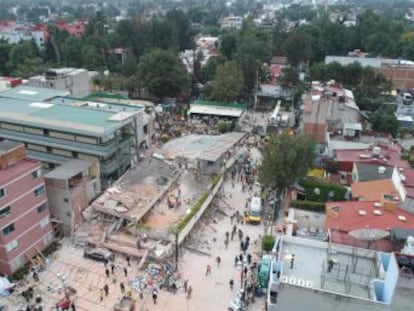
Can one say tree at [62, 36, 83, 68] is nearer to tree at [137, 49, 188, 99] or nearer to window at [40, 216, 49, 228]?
tree at [137, 49, 188, 99]

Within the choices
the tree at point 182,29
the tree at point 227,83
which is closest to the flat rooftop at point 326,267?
the tree at point 227,83

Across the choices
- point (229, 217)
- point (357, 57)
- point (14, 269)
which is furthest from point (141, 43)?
point (14, 269)

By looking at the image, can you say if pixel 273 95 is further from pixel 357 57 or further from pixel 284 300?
pixel 284 300

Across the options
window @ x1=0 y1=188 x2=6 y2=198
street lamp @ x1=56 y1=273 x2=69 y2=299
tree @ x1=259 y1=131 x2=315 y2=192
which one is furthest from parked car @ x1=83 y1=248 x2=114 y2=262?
tree @ x1=259 y1=131 x2=315 y2=192

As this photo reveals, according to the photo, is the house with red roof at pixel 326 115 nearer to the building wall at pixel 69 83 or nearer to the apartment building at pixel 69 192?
the apartment building at pixel 69 192

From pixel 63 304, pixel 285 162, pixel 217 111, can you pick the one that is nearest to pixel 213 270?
pixel 63 304

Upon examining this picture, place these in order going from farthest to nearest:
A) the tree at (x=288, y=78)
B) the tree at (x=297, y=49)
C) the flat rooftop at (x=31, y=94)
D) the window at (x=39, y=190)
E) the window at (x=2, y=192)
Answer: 1. the tree at (x=297, y=49)
2. the tree at (x=288, y=78)
3. the flat rooftop at (x=31, y=94)
4. the window at (x=39, y=190)
5. the window at (x=2, y=192)

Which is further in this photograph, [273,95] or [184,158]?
[273,95]
